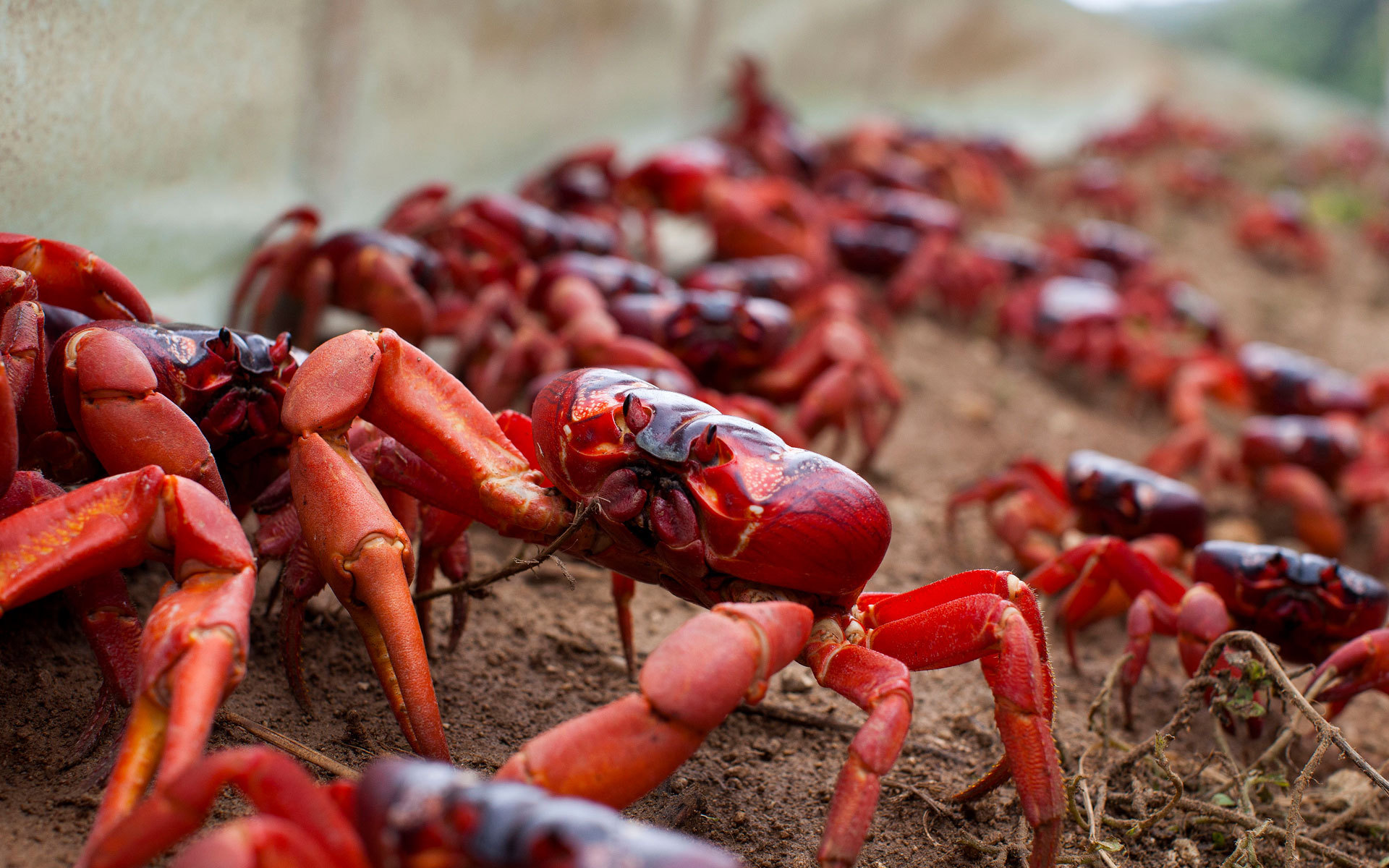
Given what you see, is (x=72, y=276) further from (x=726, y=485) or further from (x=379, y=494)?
(x=726, y=485)

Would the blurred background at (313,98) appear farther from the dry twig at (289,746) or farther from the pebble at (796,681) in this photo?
the pebble at (796,681)

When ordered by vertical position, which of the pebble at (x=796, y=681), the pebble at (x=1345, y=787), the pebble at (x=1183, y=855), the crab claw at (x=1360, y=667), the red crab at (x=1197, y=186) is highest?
the crab claw at (x=1360, y=667)

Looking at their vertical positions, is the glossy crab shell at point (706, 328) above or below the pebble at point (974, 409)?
above

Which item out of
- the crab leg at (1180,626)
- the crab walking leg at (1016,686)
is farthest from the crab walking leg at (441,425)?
the crab leg at (1180,626)

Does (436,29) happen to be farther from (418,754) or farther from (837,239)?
(418,754)

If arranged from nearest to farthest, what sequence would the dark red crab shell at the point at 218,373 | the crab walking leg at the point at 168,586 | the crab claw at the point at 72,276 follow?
the crab walking leg at the point at 168,586 < the dark red crab shell at the point at 218,373 < the crab claw at the point at 72,276

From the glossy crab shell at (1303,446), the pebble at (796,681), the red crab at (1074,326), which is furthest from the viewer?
the red crab at (1074,326)
